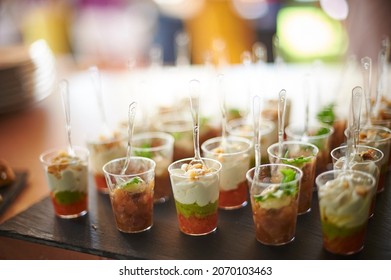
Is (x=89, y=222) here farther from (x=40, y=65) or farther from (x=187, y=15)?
(x=187, y=15)

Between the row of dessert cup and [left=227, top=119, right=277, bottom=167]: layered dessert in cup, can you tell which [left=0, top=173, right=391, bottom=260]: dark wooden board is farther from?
[left=227, top=119, right=277, bottom=167]: layered dessert in cup

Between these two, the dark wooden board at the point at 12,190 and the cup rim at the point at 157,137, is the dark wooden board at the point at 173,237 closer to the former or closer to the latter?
the dark wooden board at the point at 12,190

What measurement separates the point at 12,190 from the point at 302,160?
104 centimetres

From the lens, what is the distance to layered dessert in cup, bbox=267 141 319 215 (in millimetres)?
1575

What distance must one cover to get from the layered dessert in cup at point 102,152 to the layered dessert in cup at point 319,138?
24.2 inches

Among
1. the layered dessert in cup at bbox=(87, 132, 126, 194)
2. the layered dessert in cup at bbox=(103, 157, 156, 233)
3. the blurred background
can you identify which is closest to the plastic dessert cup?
the layered dessert in cup at bbox=(103, 157, 156, 233)

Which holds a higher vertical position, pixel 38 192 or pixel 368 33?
pixel 368 33

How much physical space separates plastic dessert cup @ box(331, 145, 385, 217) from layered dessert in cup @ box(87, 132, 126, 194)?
0.79m

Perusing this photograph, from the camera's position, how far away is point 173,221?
5.39 feet

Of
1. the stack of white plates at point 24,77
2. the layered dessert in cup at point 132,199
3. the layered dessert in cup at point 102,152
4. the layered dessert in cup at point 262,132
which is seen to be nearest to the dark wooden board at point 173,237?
the layered dessert in cup at point 132,199

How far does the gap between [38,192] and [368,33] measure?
2494mm

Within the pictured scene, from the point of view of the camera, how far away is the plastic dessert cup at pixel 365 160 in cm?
145

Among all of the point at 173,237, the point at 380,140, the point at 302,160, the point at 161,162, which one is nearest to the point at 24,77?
the point at 161,162
